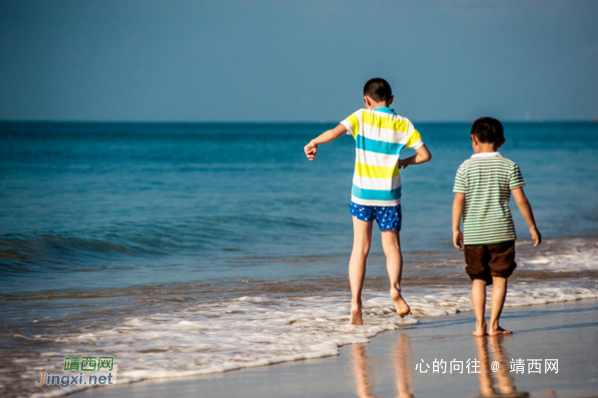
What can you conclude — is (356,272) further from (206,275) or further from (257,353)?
(206,275)

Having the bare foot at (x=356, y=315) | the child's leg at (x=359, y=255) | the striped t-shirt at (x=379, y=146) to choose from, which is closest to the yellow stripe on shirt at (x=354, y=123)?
the striped t-shirt at (x=379, y=146)

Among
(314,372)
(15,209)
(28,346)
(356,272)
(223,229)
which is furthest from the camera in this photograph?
(15,209)

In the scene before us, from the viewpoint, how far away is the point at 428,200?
16703 mm

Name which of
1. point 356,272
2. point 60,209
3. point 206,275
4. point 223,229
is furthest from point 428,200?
point 356,272

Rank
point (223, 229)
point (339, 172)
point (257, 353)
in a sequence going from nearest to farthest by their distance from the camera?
point (257, 353) → point (223, 229) → point (339, 172)

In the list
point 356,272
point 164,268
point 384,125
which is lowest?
point 164,268

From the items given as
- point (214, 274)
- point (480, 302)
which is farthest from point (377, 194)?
point (214, 274)

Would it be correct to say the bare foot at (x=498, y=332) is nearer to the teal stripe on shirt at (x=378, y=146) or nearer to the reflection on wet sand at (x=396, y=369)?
the reflection on wet sand at (x=396, y=369)

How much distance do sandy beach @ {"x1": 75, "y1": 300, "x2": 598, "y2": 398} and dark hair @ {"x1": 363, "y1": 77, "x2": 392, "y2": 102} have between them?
1671 mm

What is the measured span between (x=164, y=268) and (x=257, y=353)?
4375mm

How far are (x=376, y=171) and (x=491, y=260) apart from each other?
0.97 metres

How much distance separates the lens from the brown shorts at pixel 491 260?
3979mm

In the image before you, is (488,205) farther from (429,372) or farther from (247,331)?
(247,331)

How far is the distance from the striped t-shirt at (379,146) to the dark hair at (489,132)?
43 cm
